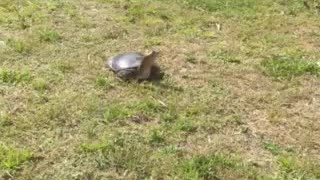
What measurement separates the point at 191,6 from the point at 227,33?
102 centimetres

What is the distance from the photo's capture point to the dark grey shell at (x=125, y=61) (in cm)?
508

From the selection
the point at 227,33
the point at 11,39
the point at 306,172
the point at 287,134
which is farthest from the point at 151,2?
the point at 306,172

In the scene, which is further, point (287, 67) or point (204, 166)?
point (287, 67)

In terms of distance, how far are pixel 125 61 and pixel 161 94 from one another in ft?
1.70

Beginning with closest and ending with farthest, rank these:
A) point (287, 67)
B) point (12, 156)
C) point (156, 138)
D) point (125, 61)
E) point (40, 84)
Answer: point (12, 156) → point (156, 138) → point (40, 84) → point (125, 61) → point (287, 67)

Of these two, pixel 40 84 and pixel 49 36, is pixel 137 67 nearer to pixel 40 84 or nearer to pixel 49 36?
pixel 40 84

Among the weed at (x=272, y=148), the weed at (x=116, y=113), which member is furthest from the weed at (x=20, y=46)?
the weed at (x=272, y=148)

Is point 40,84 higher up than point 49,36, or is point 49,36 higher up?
point 49,36

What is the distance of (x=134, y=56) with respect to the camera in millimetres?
5238

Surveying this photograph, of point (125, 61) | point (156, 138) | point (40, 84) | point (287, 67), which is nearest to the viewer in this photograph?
point (156, 138)

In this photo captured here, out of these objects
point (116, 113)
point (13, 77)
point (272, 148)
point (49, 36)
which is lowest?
point (272, 148)

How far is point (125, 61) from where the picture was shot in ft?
16.9

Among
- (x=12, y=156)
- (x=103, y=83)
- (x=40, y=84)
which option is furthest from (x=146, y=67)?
(x=12, y=156)

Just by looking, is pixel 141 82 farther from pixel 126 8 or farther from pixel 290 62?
pixel 126 8
